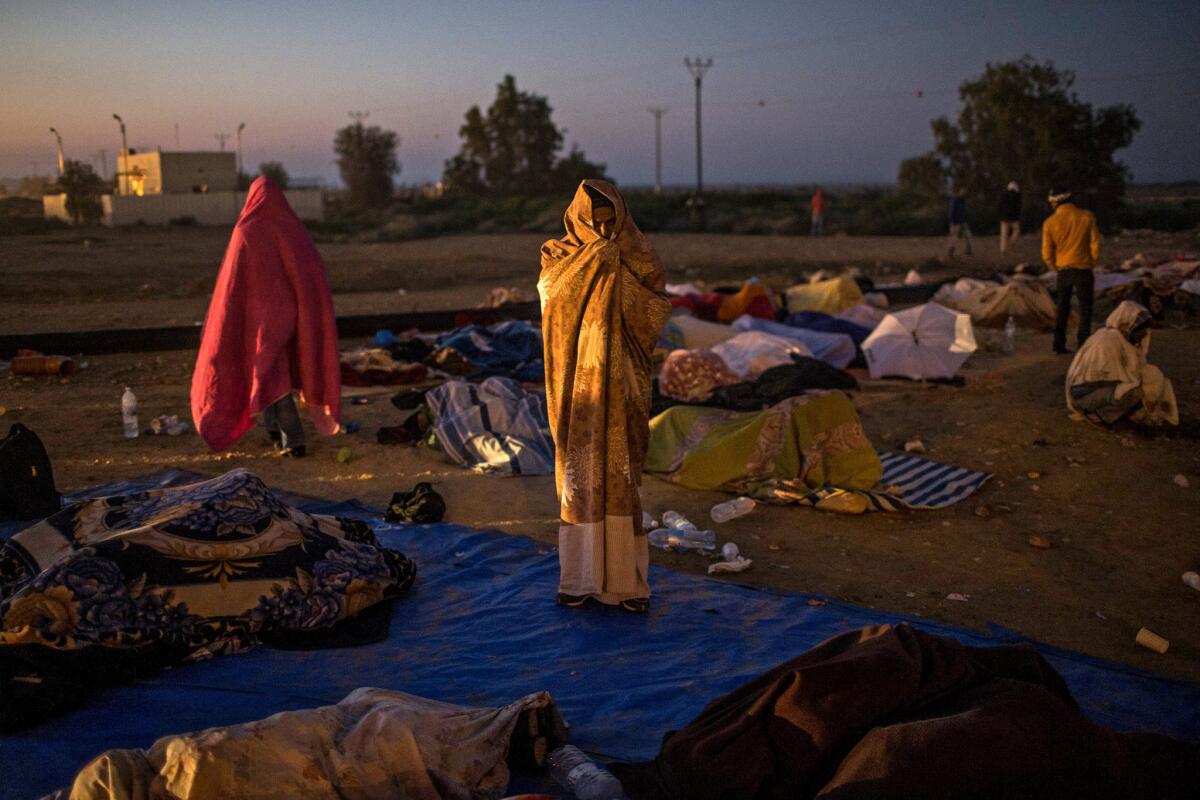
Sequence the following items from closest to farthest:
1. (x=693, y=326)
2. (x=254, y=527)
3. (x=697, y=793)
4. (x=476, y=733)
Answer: (x=697, y=793) → (x=476, y=733) → (x=254, y=527) → (x=693, y=326)

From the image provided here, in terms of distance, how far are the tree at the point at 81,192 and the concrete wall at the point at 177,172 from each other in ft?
23.8

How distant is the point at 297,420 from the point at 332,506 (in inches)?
50.8

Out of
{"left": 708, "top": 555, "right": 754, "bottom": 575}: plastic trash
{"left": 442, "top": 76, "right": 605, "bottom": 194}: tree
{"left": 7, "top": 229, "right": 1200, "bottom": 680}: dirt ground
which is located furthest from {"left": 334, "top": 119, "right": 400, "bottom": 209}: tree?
{"left": 708, "top": 555, "right": 754, "bottom": 575}: plastic trash

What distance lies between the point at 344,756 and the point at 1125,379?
6311 mm

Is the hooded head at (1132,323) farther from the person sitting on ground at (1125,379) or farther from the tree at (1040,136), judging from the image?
the tree at (1040,136)

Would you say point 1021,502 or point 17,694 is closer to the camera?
point 17,694

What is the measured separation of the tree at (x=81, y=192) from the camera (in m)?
28.8

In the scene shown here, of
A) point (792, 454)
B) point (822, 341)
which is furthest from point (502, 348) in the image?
point (792, 454)

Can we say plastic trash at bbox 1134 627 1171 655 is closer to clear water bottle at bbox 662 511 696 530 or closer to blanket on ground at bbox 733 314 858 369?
clear water bottle at bbox 662 511 696 530

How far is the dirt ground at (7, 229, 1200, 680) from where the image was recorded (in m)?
4.52

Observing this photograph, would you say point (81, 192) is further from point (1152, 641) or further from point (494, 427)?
point (1152, 641)

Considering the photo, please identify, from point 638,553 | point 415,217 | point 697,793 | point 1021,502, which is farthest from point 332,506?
point 415,217

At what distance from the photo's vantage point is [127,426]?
704 centimetres

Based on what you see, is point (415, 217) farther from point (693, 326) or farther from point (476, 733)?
point (476, 733)
